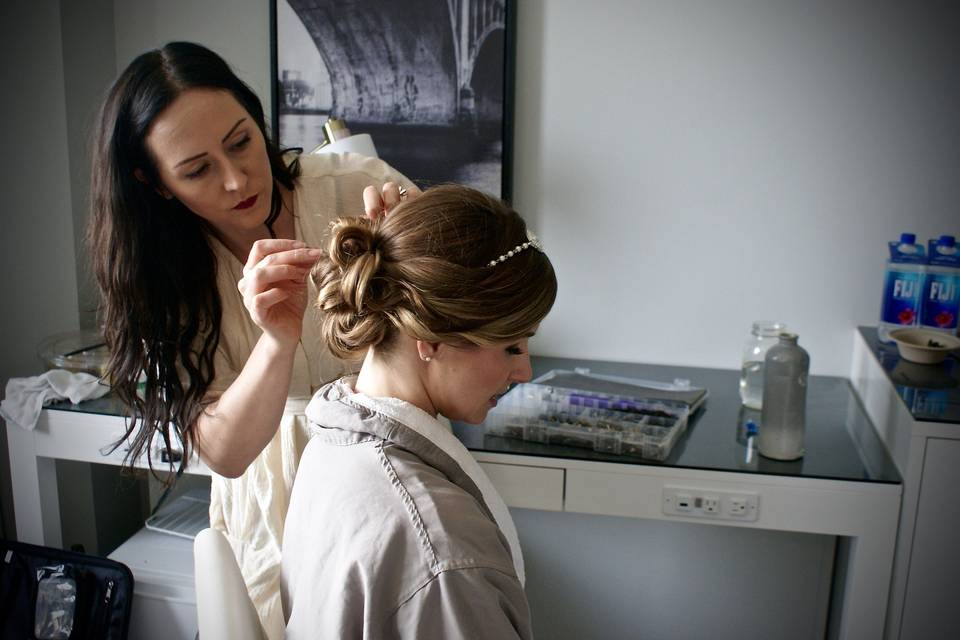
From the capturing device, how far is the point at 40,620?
1886mm

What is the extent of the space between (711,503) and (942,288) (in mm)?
774

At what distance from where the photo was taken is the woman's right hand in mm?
1005

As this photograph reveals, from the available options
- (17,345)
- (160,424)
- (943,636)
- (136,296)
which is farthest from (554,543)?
(17,345)

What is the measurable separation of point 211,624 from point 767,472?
114cm

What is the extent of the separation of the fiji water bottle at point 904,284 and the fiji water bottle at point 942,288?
0.02m

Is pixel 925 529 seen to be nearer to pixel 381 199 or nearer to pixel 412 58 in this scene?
pixel 381 199

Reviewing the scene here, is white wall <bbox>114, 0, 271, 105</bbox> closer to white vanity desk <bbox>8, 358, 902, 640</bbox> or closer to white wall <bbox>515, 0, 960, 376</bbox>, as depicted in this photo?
white wall <bbox>515, 0, 960, 376</bbox>

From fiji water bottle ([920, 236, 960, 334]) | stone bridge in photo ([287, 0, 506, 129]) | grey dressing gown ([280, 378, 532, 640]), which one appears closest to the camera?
grey dressing gown ([280, 378, 532, 640])

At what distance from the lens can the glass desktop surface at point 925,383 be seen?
1442 millimetres

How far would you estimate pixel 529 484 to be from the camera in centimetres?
170

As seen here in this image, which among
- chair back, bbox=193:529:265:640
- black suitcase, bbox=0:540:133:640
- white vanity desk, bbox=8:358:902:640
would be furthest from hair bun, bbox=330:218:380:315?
black suitcase, bbox=0:540:133:640

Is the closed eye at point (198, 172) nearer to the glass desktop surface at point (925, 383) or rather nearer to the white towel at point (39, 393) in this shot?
the white towel at point (39, 393)

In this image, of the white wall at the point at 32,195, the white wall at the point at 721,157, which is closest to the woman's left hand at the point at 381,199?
the white wall at the point at 721,157

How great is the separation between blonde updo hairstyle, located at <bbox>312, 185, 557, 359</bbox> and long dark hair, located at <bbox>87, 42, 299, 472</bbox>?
1.55 ft
